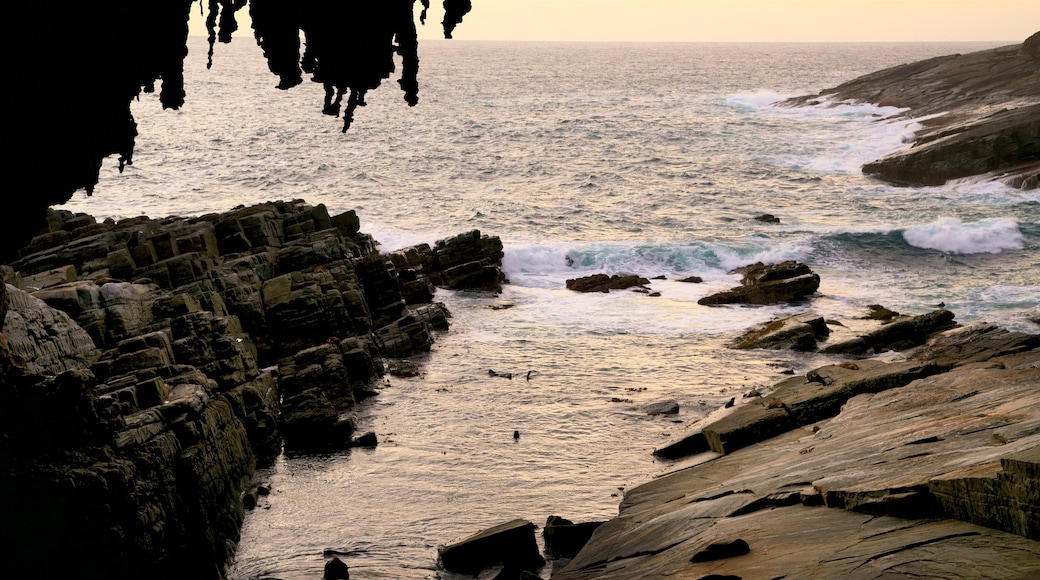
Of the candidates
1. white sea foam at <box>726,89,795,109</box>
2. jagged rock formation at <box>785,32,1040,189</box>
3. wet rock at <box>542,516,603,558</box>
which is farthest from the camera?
white sea foam at <box>726,89,795,109</box>

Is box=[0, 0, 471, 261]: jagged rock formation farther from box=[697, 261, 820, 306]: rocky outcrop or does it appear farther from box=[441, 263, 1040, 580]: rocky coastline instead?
box=[697, 261, 820, 306]: rocky outcrop

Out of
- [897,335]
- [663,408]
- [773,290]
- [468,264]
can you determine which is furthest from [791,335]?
[468,264]

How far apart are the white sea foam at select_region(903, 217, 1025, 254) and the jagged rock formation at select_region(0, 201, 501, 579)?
2339 centimetres

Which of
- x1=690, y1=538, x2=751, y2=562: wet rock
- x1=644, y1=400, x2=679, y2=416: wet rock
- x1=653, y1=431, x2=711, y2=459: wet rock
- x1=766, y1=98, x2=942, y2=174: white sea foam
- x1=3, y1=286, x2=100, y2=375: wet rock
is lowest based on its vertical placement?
x1=644, y1=400, x2=679, y2=416: wet rock

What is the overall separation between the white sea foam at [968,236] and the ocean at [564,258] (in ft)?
0.38

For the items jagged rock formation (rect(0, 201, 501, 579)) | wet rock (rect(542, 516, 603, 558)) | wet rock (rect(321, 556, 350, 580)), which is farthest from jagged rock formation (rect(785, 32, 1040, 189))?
wet rock (rect(321, 556, 350, 580))

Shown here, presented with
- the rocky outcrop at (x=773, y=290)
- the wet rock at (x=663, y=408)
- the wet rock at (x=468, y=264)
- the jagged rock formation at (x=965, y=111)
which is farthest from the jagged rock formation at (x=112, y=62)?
the jagged rock formation at (x=965, y=111)

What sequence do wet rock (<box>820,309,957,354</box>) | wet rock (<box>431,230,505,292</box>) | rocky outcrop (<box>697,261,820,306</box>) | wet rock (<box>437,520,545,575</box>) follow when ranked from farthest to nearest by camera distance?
wet rock (<box>431,230,505,292</box>), rocky outcrop (<box>697,261,820,306</box>), wet rock (<box>820,309,957,354</box>), wet rock (<box>437,520,545,575</box>)

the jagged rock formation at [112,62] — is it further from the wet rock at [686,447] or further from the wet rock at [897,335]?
the wet rock at [897,335]

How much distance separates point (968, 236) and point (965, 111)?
34.1 m

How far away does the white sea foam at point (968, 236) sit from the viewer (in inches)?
1531

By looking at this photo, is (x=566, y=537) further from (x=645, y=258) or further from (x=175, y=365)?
(x=645, y=258)

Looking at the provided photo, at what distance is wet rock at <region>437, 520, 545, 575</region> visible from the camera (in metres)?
14.8

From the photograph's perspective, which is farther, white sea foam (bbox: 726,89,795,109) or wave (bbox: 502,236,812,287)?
white sea foam (bbox: 726,89,795,109)
